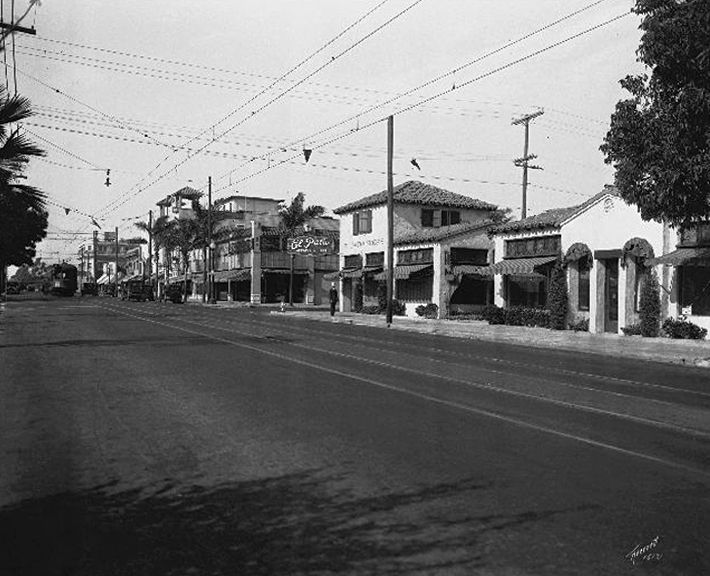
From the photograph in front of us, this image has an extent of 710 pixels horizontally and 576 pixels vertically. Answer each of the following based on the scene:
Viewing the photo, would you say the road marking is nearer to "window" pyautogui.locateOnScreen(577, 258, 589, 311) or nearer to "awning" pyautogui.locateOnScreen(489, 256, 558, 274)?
"window" pyautogui.locateOnScreen(577, 258, 589, 311)

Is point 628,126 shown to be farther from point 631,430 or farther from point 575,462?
point 575,462

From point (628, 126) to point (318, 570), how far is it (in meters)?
15.0

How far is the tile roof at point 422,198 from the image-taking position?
44719 millimetres

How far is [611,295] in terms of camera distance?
2734 centimetres

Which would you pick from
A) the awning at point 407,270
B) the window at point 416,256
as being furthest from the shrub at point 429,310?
Result: the window at point 416,256

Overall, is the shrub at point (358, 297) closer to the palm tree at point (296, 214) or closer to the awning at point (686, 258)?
the palm tree at point (296, 214)

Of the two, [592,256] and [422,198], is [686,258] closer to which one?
[592,256]

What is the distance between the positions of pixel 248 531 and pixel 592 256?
83.2 feet

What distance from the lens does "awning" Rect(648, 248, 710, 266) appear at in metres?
22.5

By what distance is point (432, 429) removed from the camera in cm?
786

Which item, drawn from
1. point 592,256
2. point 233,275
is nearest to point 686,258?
point 592,256

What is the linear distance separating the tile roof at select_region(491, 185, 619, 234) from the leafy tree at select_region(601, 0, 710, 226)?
9.80 metres

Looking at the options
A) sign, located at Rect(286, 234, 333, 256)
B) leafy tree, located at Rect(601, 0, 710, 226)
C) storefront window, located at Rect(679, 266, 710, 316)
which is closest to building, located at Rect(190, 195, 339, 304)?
sign, located at Rect(286, 234, 333, 256)

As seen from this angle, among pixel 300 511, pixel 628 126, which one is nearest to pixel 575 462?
pixel 300 511
